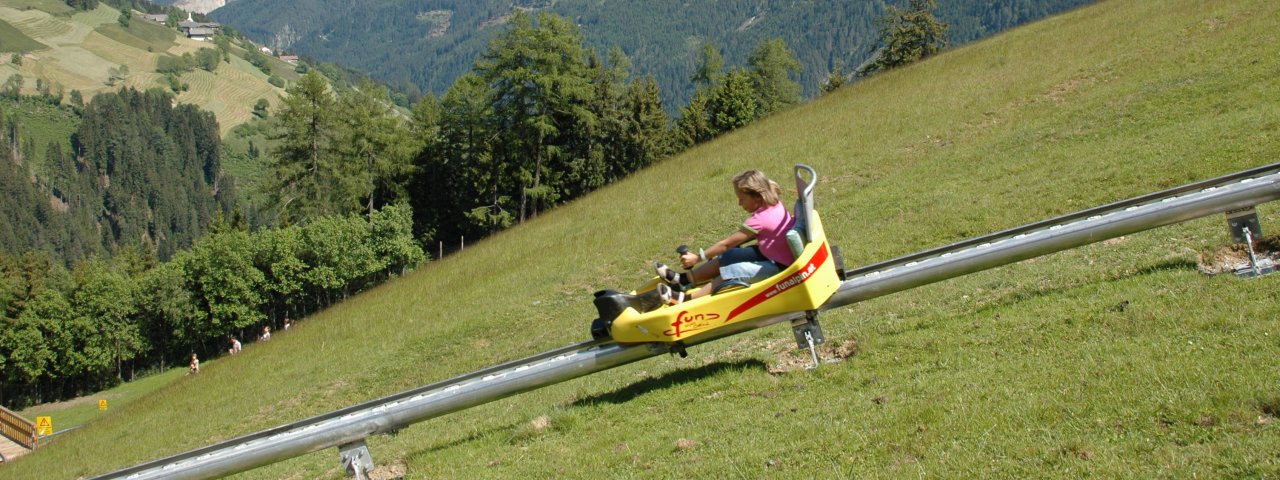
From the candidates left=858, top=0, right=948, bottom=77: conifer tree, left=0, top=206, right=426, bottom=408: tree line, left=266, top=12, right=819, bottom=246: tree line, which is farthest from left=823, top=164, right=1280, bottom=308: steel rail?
left=858, top=0, right=948, bottom=77: conifer tree

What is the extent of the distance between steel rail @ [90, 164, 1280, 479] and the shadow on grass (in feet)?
1.60

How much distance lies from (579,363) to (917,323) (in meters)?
3.84

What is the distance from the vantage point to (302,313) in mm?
82062

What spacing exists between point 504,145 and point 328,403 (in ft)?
172

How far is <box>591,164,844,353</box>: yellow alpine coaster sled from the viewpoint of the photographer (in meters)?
9.32

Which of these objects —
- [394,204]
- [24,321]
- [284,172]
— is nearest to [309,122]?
[284,172]

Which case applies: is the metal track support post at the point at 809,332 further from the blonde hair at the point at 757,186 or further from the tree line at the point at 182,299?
the tree line at the point at 182,299

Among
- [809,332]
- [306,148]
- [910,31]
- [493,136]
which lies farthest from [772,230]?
[910,31]

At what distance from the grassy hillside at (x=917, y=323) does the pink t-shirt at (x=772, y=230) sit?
1.15m

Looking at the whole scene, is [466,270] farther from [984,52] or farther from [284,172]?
[284,172]

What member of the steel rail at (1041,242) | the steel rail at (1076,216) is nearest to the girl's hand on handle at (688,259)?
the steel rail at (1041,242)

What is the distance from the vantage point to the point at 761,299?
30.8 feet

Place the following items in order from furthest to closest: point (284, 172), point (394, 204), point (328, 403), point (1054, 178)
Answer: point (394, 204), point (284, 172), point (328, 403), point (1054, 178)

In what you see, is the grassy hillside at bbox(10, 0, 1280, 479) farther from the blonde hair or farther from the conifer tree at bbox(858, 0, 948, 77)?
the conifer tree at bbox(858, 0, 948, 77)
